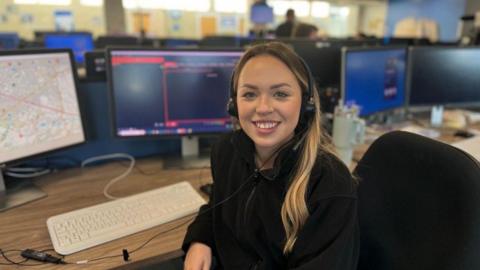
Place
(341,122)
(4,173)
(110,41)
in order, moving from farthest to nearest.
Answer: (110,41)
(341,122)
(4,173)

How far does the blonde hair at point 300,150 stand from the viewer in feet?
2.98

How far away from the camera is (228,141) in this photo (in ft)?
3.83

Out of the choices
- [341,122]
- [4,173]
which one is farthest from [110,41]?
[341,122]

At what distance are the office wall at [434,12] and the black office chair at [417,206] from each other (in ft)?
26.6

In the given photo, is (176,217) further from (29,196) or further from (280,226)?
(29,196)

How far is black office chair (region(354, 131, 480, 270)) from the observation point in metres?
0.76

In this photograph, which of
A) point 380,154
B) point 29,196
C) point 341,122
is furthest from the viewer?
point 341,122

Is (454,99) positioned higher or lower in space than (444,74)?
lower

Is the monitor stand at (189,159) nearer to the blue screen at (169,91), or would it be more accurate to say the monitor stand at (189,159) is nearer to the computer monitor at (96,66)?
the blue screen at (169,91)

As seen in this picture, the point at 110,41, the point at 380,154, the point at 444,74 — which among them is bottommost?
the point at 380,154

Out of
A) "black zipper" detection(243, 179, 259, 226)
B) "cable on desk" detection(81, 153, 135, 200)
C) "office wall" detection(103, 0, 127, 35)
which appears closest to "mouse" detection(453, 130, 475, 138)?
"black zipper" detection(243, 179, 259, 226)

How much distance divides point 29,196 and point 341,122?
1.18 meters

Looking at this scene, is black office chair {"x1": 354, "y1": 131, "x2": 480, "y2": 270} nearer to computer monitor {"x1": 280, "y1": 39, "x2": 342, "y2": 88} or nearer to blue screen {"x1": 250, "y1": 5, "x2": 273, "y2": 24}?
computer monitor {"x1": 280, "y1": 39, "x2": 342, "y2": 88}

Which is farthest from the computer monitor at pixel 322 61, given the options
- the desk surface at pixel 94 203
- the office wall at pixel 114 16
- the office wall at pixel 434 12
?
the office wall at pixel 434 12
